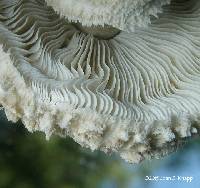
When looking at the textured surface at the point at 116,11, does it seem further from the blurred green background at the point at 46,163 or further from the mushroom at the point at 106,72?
the blurred green background at the point at 46,163

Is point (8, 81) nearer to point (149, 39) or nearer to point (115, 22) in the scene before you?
point (115, 22)

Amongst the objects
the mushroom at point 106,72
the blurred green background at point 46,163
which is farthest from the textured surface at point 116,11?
the blurred green background at point 46,163

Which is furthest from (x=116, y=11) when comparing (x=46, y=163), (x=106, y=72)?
(x=46, y=163)

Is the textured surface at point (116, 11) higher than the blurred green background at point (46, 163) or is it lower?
higher

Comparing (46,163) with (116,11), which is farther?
(46,163)

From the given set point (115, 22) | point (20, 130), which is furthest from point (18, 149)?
point (115, 22)

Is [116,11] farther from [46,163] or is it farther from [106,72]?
[46,163]

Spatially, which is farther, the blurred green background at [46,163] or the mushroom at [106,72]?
the blurred green background at [46,163]

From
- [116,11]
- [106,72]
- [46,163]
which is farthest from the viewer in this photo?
[46,163]
